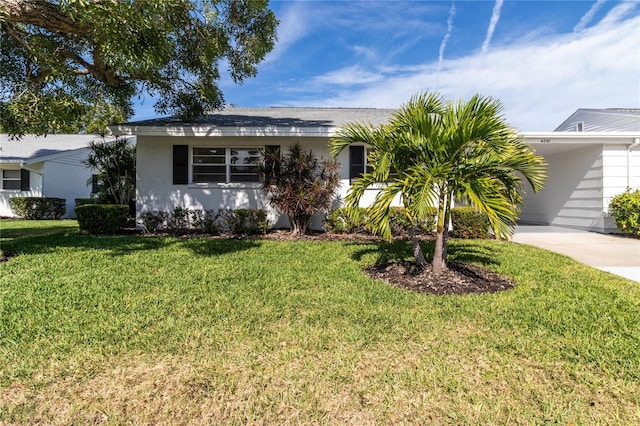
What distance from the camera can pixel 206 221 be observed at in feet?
32.8

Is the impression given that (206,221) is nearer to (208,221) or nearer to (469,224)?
(208,221)

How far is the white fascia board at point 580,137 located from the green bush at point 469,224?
324 cm

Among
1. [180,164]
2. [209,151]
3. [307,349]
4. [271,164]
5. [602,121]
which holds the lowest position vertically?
[307,349]

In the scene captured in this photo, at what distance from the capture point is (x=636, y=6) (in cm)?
870

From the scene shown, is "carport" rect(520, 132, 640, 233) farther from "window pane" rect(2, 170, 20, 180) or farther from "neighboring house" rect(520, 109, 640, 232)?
"window pane" rect(2, 170, 20, 180)

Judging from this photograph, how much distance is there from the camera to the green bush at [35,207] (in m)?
15.6

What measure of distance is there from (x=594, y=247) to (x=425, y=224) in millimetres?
4175

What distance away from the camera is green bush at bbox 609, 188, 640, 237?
933 centimetres

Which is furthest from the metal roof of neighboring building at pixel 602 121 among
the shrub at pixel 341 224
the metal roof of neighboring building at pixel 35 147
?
the metal roof of neighboring building at pixel 35 147

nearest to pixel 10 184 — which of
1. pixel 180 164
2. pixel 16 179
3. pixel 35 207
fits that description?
pixel 16 179

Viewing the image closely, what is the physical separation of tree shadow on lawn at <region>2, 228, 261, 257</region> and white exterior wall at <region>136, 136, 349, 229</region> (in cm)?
168

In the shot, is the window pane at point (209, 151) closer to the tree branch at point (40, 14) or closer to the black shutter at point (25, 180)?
the tree branch at point (40, 14)

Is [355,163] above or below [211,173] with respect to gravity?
above

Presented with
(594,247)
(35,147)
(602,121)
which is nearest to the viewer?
(594,247)
